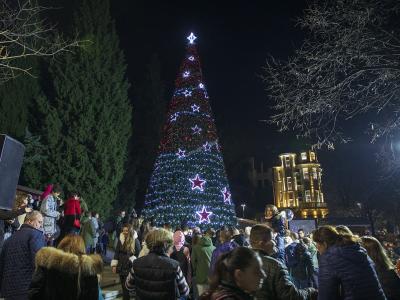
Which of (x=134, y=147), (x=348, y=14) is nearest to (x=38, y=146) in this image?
(x=134, y=147)

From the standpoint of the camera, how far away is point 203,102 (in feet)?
67.4

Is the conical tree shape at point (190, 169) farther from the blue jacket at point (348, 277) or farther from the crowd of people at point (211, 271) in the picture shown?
the blue jacket at point (348, 277)

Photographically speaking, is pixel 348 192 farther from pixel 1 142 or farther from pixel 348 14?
pixel 1 142

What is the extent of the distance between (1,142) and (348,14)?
21.9ft

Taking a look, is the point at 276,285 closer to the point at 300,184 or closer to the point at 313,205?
the point at 313,205

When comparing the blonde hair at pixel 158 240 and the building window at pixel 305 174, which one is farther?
the building window at pixel 305 174

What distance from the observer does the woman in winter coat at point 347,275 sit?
356 cm

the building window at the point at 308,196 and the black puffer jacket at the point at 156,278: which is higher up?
the building window at the point at 308,196

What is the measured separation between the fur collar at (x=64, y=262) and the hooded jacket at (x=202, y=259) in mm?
4153

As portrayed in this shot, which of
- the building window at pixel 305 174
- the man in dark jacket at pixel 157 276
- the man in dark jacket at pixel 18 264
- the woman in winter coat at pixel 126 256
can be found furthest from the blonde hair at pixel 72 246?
the building window at pixel 305 174

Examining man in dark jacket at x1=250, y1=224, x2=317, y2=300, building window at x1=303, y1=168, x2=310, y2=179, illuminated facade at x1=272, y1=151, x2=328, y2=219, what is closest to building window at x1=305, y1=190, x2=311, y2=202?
illuminated facade at x1=272, y1=151, x2=328, y2=219

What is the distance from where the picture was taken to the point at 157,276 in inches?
161

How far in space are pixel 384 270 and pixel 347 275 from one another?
1.36 meters

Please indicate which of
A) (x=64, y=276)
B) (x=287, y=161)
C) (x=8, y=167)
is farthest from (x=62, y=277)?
(x=287, y=161)
